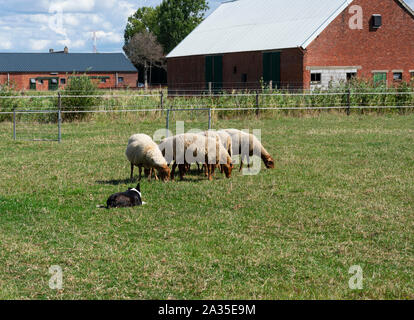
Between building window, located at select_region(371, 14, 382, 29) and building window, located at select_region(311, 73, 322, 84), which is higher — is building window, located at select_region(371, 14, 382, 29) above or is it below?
above

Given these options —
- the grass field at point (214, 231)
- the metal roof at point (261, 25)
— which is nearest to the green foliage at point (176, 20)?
the metal roof at point (261, 25)

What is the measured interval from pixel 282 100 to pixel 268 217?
18.4 m

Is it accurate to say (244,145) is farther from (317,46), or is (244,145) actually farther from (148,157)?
(317,46)

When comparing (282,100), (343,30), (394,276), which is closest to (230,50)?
(343,30)

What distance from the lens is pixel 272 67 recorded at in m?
35.4

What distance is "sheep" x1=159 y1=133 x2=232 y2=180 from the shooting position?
11.5 metres

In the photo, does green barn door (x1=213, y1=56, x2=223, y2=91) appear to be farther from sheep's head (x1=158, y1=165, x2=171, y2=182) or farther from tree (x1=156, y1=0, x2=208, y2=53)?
tree (x1=156, y1=0, x2=208, y2=53)

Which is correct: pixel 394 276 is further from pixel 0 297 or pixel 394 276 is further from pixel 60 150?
pixel 60 150

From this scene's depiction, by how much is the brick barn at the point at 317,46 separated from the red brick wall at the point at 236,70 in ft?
0.19

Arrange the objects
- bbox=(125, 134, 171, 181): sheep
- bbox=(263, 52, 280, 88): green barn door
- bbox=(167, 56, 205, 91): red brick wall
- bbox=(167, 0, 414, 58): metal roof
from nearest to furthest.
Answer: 1. bbox=(125, 134, 171, 181): sheep
2. bbox=(167, 0, 414, 58): metal roof
3. bbox=(263, 52, 280, 88): green barn door
4. bbox=(167, 56, 205, 91): red brick wall

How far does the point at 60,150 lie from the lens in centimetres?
1616

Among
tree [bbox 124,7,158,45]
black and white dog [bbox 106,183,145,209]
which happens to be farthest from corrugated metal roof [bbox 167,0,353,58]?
tree [bbox 124,7,158,45]

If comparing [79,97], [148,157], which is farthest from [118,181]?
[79,97]

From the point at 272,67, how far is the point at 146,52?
44.9 metres
